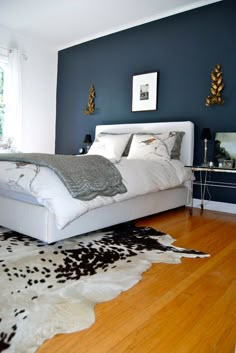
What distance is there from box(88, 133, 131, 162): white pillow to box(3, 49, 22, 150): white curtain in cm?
166

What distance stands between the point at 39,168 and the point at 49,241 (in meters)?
0.55

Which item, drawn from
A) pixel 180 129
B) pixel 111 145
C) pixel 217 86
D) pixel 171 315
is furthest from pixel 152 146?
pixel 171 315

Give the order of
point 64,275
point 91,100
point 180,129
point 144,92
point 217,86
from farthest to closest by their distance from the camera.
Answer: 1. point 91,100
2. point 144,92
3. point 180,129
4. point 217,86
5. point 64,275

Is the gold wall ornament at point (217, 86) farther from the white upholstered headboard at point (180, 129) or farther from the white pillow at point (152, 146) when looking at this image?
the white pillow at point (152, 146)

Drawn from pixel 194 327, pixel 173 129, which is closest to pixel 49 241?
pixel 194 327

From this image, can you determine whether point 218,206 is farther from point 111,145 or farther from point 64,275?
point 64,275

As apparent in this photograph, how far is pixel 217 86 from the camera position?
357cm

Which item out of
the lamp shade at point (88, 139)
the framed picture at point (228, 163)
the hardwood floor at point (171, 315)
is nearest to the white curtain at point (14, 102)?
the lamp shade at point (88, 139)

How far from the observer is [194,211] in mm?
3611

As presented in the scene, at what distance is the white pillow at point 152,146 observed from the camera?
11.4 ft

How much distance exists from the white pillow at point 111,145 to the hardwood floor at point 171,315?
213cm

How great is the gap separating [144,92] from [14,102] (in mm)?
2271

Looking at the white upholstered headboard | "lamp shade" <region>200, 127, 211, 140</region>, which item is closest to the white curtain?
the white upholstered headboard

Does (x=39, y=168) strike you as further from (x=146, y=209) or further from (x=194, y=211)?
(x=194, y=211)
